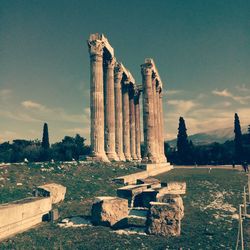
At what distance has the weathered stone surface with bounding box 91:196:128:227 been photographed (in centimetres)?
1011

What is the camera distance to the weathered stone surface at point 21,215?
8852 millimetres

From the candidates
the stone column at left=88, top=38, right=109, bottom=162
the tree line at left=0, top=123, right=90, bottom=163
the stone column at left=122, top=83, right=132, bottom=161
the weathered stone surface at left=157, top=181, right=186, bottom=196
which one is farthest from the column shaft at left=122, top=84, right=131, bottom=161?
the weathered stone surface at left=157, top=181, right=186, bottom=196

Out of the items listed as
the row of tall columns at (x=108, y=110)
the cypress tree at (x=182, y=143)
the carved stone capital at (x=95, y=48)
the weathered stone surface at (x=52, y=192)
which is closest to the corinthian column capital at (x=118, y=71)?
the row of tall columns at (x=108, y=110)

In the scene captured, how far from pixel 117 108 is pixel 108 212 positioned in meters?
32.0

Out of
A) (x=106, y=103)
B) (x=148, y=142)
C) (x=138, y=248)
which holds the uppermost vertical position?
(x=106, y=103)

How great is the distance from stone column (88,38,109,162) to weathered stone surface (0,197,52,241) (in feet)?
60.9

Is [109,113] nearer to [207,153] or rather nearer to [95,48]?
[95,48]

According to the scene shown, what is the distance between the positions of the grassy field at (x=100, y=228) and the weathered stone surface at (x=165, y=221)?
11.9 inches

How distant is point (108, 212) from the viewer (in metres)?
10.2

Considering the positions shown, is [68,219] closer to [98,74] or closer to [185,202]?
[185,202]

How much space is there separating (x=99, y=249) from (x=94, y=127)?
22.8 m

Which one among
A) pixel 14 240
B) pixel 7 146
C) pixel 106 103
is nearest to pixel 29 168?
pixel 14 240

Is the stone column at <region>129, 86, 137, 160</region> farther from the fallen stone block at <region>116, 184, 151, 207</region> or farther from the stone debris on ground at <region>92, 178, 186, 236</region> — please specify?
the stone debris on ground at <region>92, 178, 186, 236</region>

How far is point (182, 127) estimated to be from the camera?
2798 inches
